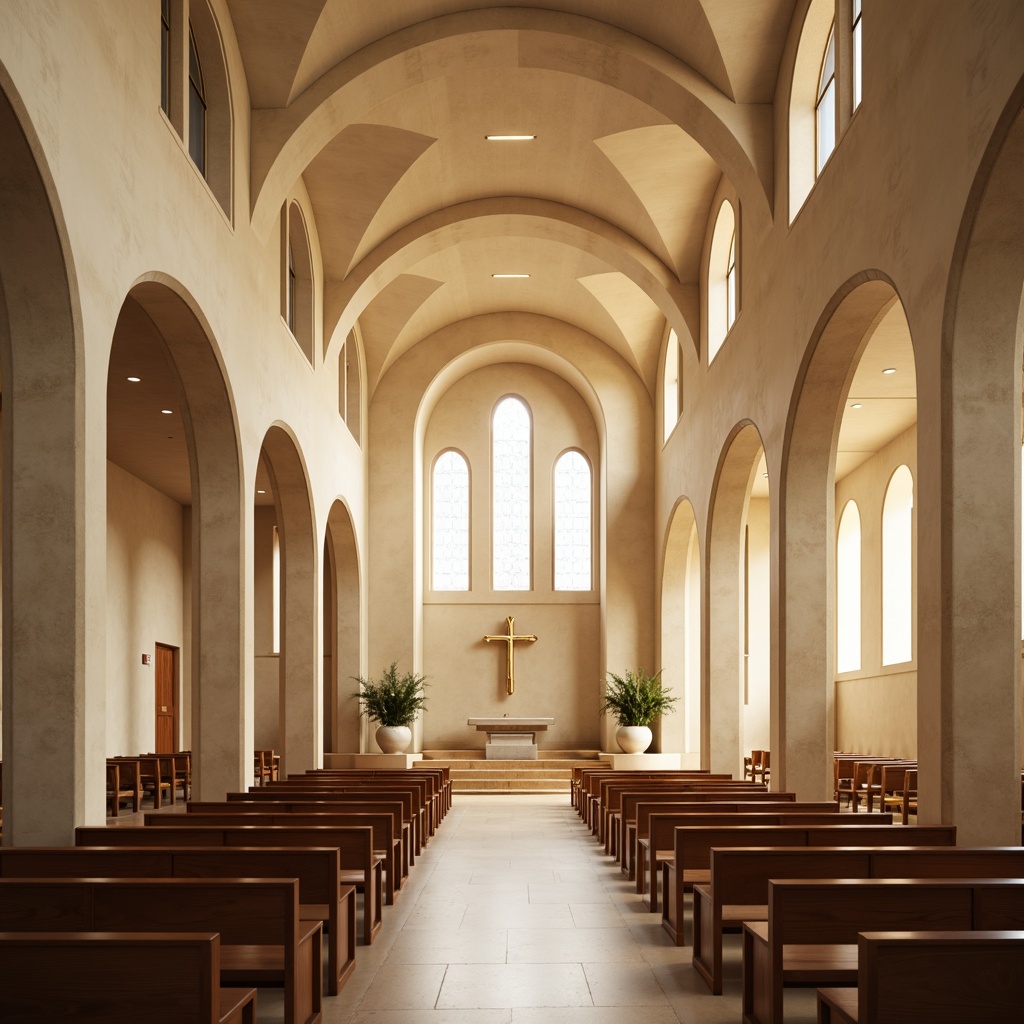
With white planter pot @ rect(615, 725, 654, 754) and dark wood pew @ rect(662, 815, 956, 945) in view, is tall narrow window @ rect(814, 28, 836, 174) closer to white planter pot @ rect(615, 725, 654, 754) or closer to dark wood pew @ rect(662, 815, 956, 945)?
dark wood pew @ rect(662, 815, 956, 945)

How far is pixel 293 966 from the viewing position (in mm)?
4543

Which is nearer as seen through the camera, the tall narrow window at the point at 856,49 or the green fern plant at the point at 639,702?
the tall narrow window at the point at 856,49

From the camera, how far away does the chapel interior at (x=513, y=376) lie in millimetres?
6926

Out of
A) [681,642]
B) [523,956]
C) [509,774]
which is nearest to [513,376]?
[681,642]

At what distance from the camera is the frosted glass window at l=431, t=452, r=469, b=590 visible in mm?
23625

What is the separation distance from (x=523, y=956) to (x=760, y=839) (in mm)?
1419

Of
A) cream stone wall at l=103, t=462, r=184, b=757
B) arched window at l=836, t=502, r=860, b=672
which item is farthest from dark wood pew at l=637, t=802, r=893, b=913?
arched window at l=836, t=502, r=860, b=672

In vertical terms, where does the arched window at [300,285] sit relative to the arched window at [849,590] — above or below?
above

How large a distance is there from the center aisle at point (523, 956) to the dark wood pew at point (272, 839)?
1.26 feet

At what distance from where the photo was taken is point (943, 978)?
3385 mm

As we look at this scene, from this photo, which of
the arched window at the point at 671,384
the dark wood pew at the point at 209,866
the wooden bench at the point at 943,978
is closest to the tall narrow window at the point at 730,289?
the arched window at the point at 671,384

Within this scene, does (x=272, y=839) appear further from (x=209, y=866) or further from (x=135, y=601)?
(x=135, y=601)

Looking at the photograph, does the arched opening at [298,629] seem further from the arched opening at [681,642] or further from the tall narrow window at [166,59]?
the arched opening at [681,642]

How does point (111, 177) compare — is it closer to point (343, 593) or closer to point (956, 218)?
point (956, 218)
